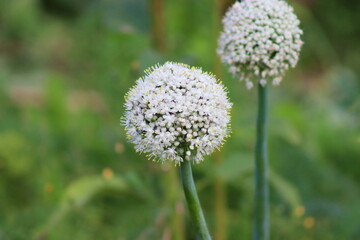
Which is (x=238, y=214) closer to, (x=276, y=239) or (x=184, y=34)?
(x=276, y=239)

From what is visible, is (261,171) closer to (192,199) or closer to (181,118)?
(192,199)

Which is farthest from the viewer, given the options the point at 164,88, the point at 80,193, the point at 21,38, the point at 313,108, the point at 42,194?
the point at 21,38

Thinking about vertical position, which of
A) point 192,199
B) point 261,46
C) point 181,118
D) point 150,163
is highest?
point 150,163

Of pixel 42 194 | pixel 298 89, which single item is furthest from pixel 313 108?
pixel 42 194

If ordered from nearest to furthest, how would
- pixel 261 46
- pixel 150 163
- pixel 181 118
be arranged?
1. pixel 181 118
2. pixel 261 46
3. pixel 150 163

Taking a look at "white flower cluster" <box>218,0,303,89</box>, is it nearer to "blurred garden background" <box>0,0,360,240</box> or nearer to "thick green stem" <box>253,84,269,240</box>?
"thick green stem" <box>253,84,269,240</box>

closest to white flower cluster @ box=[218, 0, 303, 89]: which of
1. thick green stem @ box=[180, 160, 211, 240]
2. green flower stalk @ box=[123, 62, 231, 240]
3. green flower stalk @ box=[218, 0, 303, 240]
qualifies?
green flower stalk @ box=[218, 0, 303, 240]

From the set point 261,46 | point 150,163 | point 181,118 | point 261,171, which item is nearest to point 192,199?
point 181,118
